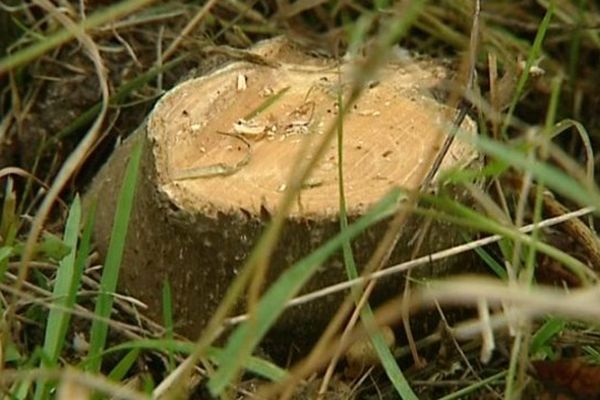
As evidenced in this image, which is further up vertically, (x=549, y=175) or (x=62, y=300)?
(x=549, y=175)

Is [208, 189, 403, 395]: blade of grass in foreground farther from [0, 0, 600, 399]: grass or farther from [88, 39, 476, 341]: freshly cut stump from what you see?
[88, 39, 476, 341]: freshly cut stump

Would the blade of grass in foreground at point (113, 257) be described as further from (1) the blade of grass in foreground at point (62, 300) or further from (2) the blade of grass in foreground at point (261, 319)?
(2) the blade of grass in foreground at point (261, 319)

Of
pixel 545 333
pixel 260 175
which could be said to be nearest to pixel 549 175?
pixel 545 333

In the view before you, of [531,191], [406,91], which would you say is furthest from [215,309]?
[531,191]

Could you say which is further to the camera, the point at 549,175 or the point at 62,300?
the point at 62,300

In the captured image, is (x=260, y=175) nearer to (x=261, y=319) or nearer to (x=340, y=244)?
(x=340, y=244)

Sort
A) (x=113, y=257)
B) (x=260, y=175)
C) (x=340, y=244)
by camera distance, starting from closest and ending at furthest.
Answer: (x=340, y=244)
(x=113, y=257)
(x=260, y=175)

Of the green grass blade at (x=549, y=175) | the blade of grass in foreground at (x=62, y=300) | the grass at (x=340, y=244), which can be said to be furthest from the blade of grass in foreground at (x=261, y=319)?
the blade of grass in foreground at (x=62, y=300)
